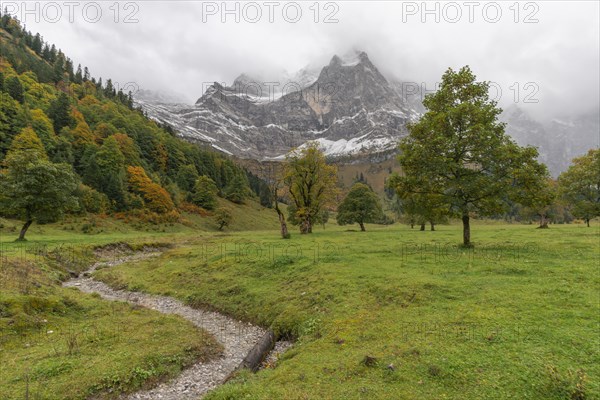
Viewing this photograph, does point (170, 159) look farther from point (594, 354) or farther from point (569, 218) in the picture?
point (569, 218)

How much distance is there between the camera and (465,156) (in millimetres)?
28641

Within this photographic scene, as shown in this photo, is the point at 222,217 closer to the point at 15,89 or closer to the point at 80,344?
the point at 15,89

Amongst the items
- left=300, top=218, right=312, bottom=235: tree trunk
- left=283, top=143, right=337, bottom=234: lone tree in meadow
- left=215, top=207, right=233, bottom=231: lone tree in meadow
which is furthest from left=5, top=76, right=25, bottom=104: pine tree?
left=300, top=218, right=312, bottom=235: tree trunk

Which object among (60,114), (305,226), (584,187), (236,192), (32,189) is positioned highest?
(60,114)

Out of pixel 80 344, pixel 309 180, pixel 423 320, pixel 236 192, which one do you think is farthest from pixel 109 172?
pixel 423 320

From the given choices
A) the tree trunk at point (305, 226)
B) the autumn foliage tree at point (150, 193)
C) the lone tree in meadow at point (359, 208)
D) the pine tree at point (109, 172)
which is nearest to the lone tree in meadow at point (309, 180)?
the tree trunk at point (305, 226)

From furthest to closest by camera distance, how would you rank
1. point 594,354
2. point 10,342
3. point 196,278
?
point 196,278 → point 10,342 → point 594,354

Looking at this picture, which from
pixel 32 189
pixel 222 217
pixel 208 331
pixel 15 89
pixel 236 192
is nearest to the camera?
pixel 208 331

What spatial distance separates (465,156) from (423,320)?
1948 cm

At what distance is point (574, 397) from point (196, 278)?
86.6ft

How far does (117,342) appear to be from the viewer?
1595cm

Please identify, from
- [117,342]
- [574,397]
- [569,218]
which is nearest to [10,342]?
[117,342]

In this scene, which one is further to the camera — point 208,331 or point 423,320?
point 208,331

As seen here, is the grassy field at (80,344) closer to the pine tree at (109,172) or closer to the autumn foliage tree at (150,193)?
the pine tree at (109,172)
